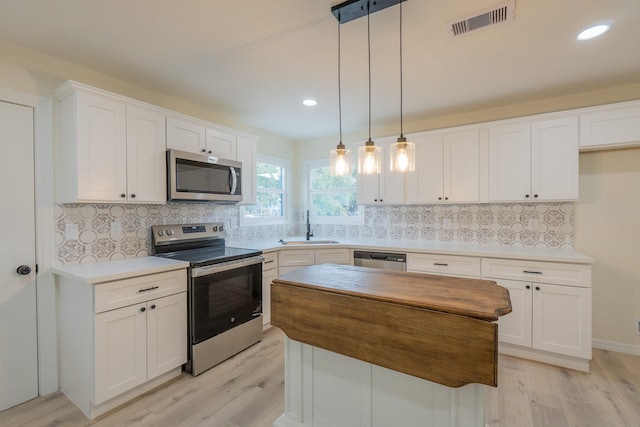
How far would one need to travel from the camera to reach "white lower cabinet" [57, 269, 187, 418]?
195 centimetres

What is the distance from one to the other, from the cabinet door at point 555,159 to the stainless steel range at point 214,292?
2.91 metres

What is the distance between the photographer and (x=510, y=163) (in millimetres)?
3016

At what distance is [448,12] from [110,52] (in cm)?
232

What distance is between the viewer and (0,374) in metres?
2.03

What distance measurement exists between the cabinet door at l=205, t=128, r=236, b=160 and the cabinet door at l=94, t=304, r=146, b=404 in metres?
1.63

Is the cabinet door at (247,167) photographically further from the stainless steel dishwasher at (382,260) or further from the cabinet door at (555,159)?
the cabinet door at (555,159)

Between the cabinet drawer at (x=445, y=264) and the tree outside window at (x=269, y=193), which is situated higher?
the tree outside window at (x=269, y=193)

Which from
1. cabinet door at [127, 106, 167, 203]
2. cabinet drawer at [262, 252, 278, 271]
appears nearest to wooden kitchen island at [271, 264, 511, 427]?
cabinet drawer at [262, 252, 278, 271]

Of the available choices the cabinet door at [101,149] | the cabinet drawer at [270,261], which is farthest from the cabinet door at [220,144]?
the cabinet drawer at [270,261]

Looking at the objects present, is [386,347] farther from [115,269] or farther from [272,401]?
[115,269]

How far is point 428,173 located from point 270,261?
211 cm

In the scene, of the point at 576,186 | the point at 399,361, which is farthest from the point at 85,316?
the point at 576,186

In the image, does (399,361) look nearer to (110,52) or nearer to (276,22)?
(276,22)

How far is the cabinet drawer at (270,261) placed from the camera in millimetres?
3266
